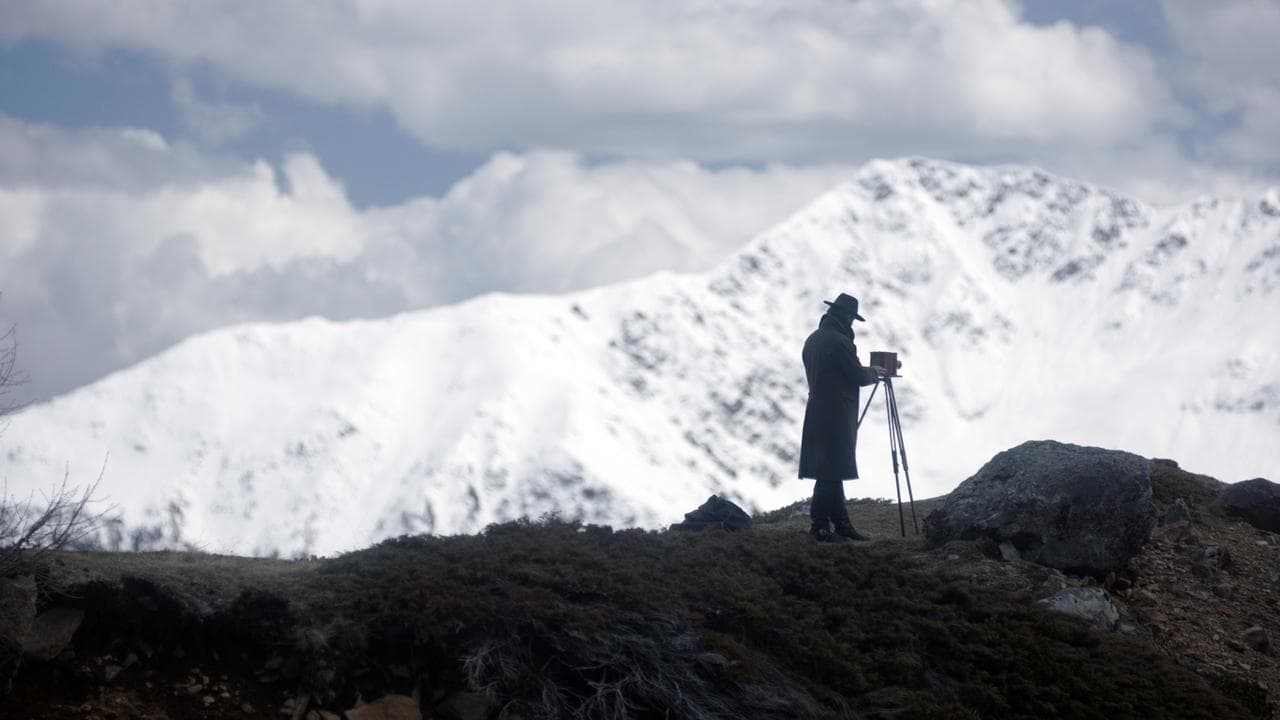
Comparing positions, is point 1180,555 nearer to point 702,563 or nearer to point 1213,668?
point 1213,668

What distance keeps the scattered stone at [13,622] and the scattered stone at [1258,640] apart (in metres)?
12.8

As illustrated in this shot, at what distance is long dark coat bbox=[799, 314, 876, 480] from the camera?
17.7 m

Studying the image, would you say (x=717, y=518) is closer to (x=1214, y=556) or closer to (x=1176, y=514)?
(x=1214, y=556)

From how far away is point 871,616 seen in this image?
14438mm

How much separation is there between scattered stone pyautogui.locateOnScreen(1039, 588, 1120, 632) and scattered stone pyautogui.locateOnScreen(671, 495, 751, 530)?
4276 mm

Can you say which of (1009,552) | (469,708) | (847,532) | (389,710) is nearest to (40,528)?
(389,710)

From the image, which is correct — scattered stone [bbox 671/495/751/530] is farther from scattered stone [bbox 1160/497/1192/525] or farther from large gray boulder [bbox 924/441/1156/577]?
scattered stone [bbox 1160/497/1192/525]

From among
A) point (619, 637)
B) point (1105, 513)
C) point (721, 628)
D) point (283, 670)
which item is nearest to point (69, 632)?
point (283, 670)

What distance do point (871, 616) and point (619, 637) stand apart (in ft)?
9.94

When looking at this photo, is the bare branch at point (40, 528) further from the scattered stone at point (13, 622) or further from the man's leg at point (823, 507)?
the man's leg at point (823, 507)

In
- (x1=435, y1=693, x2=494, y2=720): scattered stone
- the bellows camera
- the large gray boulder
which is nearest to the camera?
(x1=435, y1=693, x2=494, y2=720): scattered stone

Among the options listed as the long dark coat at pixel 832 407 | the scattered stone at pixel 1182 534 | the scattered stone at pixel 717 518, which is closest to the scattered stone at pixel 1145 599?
the scattered stone at pixel 1182 534

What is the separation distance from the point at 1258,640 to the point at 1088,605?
2072 mm

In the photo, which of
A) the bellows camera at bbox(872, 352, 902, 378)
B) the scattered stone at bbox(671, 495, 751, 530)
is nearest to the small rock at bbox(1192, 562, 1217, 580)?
the bellows camera at bbox(872, 352, 902, 378)
